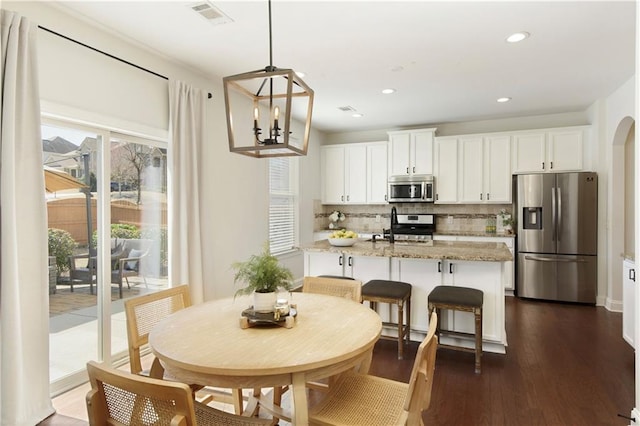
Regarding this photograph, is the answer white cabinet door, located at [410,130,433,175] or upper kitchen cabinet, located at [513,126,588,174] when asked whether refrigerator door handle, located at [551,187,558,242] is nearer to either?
upper kitchen cabinet, located at [513,126,588,174]

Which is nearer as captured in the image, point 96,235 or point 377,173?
point 96,235

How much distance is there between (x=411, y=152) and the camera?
6.12 meters

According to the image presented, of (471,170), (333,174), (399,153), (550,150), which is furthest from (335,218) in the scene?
(550,150)

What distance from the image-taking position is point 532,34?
2994 mm

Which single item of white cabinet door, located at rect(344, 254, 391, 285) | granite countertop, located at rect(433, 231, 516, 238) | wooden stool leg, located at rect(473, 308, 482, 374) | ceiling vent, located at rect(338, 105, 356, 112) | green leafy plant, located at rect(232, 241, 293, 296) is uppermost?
ceiling vent, located at rect(338, 105, 356, 112)

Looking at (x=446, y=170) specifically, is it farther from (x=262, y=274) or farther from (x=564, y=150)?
(x=262, y=274)

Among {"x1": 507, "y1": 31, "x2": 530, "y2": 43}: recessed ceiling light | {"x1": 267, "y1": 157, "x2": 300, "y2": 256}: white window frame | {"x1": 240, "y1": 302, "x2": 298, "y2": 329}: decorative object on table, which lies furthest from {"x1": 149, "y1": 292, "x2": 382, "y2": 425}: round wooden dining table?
{"x1": 267, "y1": 157, "x2": 300, "y2": 256}: white window frame

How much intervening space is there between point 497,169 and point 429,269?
2955 mm

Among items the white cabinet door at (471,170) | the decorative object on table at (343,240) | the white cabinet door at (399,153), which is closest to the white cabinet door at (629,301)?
the decorative object on table at (343,240)

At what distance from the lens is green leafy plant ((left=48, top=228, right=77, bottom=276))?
2.69 m

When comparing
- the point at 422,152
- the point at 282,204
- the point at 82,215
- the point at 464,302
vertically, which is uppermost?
the point at 422,152

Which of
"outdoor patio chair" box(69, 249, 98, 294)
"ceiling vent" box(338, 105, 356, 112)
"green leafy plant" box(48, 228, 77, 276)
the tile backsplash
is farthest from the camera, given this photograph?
the tile backsplash

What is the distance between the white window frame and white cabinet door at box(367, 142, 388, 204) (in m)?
1.33

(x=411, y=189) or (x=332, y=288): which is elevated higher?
(x=411, y=189)
